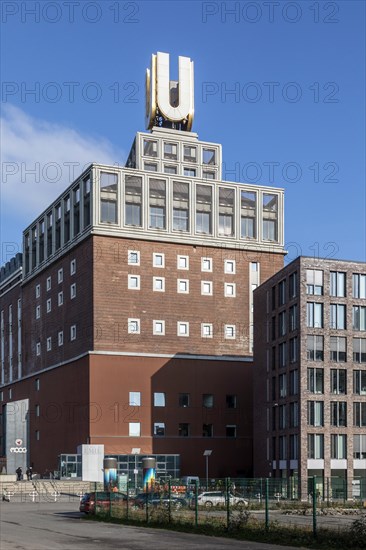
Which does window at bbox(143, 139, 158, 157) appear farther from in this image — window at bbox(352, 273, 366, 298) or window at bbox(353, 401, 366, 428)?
window at bbox(353, 401, 366, 428)

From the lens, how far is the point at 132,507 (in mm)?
43031

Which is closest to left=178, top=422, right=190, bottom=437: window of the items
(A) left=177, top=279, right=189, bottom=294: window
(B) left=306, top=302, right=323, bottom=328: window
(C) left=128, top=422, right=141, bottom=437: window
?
(C) left=128, top=422, right=141, bottom=437: window

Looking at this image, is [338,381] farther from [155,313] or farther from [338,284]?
[155,313]

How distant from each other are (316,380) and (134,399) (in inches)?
879

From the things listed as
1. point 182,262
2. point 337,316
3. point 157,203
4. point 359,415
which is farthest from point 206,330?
point 359,415

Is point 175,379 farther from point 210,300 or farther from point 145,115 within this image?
point 145,115

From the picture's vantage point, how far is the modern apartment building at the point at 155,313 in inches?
3703

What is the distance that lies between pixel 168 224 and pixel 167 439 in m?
23.9

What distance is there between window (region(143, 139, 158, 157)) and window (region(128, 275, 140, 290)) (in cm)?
1931

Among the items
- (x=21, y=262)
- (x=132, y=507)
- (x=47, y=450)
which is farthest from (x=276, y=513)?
(x=21, y=262)

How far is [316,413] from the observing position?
79125mm

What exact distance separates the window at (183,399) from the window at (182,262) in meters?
14.4

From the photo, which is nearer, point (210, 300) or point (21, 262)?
point (210, 300)

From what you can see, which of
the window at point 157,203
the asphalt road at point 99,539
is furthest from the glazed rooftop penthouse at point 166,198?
the asphalt road at point 99,539
